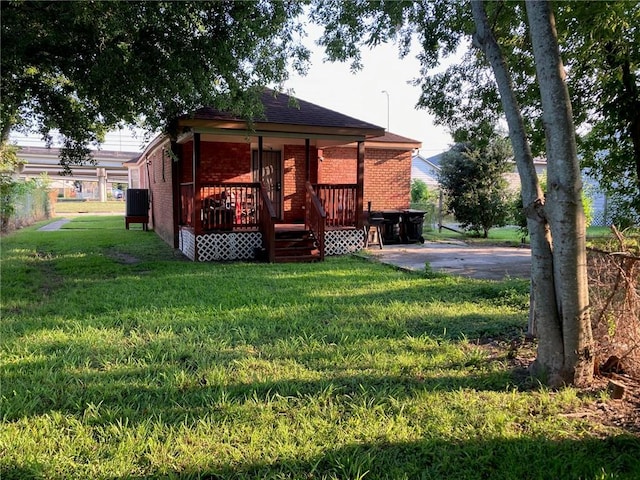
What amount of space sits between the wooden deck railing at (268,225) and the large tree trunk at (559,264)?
660cm

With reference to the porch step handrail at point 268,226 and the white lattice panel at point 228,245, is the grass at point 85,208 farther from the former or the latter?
the porch step handrail at point 268,226

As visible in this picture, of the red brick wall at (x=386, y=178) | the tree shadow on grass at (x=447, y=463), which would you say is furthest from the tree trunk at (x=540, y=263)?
the red brick wall at (x=386, y=178)

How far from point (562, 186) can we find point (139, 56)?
6.30m

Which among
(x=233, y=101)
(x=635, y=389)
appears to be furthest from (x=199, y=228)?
(x=635, y=389)

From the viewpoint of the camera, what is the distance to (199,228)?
397 inches

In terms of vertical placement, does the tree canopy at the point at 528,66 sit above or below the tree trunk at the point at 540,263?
above

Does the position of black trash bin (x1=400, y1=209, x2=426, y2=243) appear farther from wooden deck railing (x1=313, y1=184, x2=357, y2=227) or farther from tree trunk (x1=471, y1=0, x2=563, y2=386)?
tree trunk (x1=471, y1=0, x2=563, y2=386)

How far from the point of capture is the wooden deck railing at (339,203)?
1143 centimetres

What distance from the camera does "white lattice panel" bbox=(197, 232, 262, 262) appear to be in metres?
10.1

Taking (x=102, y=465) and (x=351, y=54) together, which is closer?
(x=102, y=465)

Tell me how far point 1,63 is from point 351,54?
501 cm

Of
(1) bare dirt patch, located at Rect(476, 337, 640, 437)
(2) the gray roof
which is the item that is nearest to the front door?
(2) the gray roof

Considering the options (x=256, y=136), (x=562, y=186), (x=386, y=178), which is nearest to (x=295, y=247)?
(x=256, y=136)

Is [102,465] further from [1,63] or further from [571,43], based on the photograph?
[571,43]
